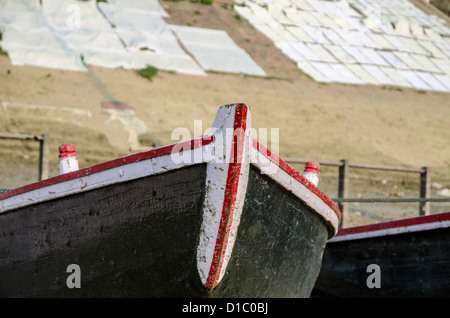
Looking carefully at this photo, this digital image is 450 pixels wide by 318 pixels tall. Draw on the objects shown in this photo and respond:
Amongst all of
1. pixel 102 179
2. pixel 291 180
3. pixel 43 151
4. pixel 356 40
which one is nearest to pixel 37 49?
pixel 43 151

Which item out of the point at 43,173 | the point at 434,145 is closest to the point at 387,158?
the point at 434,145

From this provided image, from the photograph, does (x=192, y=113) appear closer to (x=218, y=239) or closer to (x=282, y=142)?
(x=282, y=142)

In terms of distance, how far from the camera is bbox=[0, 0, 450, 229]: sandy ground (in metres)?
15.7

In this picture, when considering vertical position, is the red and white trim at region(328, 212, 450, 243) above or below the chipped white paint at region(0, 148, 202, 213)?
below

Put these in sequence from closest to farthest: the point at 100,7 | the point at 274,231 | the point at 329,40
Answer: the point at 274,231, the point at 100,7, the point at 329,40

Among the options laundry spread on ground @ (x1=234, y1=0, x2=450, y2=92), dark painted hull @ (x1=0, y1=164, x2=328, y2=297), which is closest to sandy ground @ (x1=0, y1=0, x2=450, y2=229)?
laundry spread on ground @ (x1=234, y1=0, x2=450, y2=92)

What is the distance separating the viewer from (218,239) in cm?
414

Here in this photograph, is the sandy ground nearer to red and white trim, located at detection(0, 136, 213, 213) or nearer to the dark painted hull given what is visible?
the dark painted hull

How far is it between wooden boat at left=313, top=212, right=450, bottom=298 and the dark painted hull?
4.61 ft

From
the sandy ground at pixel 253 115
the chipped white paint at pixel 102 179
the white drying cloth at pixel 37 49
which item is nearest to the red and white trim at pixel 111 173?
the chipped white paint at pixel 102 179

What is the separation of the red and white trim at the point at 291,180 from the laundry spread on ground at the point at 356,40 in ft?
59.0

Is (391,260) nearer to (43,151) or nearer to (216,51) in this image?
(43,151)

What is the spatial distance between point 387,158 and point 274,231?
14776 mm

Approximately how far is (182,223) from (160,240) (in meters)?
0.23
